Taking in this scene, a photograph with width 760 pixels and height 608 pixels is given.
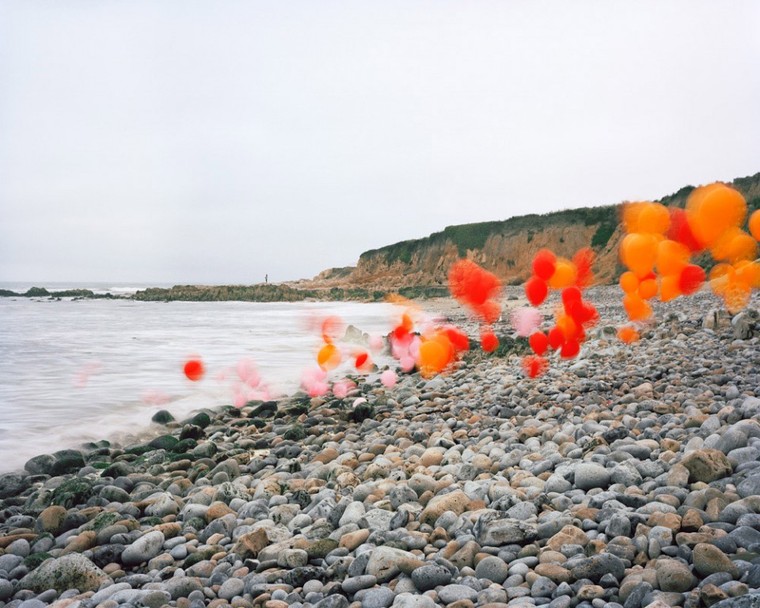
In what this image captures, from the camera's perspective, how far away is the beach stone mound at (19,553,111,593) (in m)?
2.41

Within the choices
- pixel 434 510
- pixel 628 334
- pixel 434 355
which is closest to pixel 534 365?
pixel 628 334

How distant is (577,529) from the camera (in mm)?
2223

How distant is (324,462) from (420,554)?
1.74 m

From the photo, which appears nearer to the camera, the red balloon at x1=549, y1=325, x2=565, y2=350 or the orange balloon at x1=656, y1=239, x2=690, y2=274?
the red balloon at x1=549, y1=325, x2=565, y2=350

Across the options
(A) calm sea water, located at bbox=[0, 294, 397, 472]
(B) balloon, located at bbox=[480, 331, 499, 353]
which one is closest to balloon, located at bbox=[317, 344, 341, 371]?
(A) calm sea water, located at bbox=[0, 294, 397, 472]

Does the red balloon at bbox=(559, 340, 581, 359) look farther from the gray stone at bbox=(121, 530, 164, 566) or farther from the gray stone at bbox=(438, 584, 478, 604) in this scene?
the gray stone at bbox=(121, 530, 164, 566)

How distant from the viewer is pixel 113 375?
30.0 ft

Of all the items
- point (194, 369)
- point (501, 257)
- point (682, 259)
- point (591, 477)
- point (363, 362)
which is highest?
point (501, 257)

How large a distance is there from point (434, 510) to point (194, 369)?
8182 mm

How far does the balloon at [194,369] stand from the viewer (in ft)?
30.1

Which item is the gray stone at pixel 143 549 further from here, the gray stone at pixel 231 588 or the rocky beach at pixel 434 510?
the gray stone at pixel 231 588

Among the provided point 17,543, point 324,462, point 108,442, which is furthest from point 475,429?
point 108,442

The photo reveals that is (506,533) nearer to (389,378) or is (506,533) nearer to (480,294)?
(389,378)

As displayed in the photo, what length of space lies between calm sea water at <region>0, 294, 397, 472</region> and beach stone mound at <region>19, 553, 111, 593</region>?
281 centimetres
